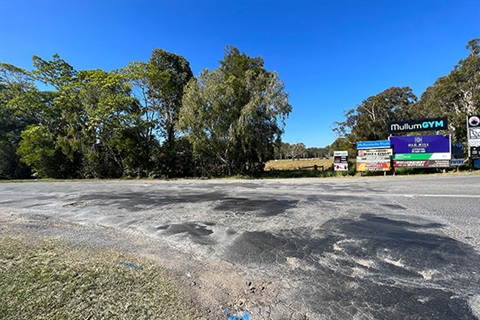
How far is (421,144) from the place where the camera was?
49.5ft

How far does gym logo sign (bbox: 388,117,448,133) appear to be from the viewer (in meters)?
15.4

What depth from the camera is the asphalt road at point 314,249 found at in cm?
206

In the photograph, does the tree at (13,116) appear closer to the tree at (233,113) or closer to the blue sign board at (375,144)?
the tree at (233,113)

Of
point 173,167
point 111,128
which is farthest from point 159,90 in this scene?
point 173,167

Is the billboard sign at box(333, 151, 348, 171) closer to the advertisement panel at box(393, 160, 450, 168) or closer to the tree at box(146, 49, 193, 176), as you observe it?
the advertisement panel at box(393, 160, 450, 168)

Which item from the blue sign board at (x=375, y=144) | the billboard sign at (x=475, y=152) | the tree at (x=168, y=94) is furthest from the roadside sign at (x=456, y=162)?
the tree at (x=168, y=94)

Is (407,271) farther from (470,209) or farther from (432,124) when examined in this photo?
(432,124)

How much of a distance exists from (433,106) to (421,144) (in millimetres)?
15690

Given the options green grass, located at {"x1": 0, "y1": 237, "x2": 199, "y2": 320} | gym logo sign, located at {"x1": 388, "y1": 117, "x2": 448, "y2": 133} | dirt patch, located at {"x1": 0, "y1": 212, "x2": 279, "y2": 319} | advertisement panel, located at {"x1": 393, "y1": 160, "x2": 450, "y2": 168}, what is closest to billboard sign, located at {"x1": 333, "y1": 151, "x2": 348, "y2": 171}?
advertisement panel, located at {"x1": 393, "y1": 160, "x2": 450, "y2": 168}

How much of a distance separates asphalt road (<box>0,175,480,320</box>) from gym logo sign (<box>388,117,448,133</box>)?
12.0 metres

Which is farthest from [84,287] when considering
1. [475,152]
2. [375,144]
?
[475,152]

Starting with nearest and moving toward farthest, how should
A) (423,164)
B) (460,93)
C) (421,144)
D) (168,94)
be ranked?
(423,164) < (421,144) < (168,94) < (460,93)

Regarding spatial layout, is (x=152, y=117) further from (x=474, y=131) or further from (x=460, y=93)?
(x=460, y=93)

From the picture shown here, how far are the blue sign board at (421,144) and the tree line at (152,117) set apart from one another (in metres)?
8.49
